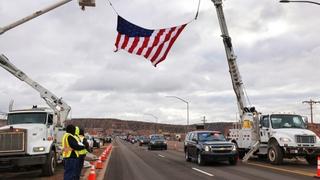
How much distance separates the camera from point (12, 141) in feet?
61.2

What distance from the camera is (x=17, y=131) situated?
18.8 metres

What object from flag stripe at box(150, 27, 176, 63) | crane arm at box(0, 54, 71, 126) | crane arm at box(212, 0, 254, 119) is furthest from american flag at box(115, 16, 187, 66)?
crane arm at box(212, 0, 254, 119)

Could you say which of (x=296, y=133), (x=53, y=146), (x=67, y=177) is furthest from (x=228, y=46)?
(x=67, y=177)

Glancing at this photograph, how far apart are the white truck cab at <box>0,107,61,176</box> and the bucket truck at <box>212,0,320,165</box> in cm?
1085

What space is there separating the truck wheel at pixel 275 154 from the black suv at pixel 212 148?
6.18 ft

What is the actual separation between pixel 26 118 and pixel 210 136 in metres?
9.44

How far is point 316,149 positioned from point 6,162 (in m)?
14.5

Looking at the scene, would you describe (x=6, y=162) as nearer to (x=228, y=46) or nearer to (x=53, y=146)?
(x=53, y=146)

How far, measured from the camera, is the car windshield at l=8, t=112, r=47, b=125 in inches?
846

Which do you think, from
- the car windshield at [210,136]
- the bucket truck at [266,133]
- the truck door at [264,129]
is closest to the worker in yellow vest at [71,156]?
the car windshield at [210,136]

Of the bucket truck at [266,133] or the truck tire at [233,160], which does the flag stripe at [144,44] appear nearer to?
the truck tire at [233,160]

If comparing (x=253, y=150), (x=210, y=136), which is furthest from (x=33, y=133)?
(x=253, y=150)

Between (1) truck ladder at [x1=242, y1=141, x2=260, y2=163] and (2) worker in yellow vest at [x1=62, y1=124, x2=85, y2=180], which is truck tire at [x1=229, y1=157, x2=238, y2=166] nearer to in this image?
(1) truck ladder at [x1=242, y1=141, x2=260, y2=163]

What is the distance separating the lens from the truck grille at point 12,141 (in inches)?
727
